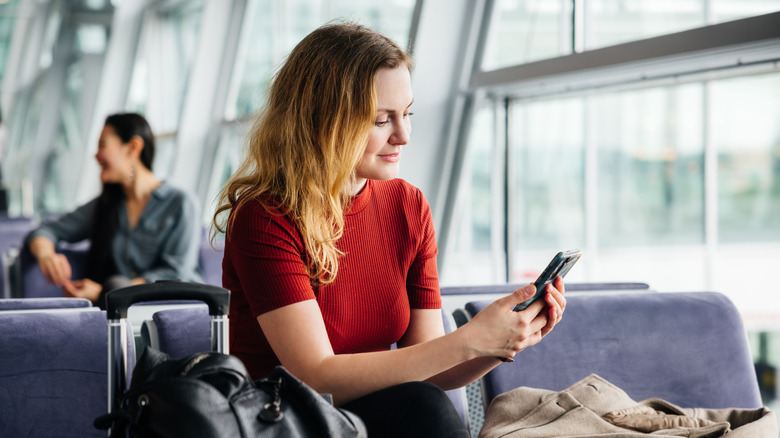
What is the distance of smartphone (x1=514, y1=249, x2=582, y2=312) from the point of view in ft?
4.25

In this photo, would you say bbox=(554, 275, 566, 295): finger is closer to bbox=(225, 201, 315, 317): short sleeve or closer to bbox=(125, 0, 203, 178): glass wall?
bbox=(225, 201, 315, 317): short sleeve

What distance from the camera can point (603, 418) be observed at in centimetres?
152

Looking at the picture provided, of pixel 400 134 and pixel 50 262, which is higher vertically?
pixel 400 134

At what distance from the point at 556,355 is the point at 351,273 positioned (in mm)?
589

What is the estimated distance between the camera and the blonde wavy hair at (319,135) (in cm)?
143

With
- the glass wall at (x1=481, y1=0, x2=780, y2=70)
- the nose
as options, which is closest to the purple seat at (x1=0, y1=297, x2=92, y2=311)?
the nose

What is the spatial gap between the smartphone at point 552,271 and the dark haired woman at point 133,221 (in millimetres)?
2035

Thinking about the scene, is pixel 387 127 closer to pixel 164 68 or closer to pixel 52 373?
pixel 52 373

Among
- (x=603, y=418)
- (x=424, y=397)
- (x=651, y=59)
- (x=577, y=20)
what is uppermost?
(x=577, y=20)

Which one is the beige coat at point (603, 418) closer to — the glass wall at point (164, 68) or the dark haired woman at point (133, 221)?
the dark haired woman at point (133, 221)

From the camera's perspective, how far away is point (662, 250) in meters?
23.6

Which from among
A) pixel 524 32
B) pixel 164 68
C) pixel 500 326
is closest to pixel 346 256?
pixel 500 326

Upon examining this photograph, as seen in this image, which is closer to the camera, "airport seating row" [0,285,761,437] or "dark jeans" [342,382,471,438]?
"dark jeans" [342,382,471,438]

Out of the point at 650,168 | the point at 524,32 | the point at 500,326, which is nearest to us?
the point at 500,326
